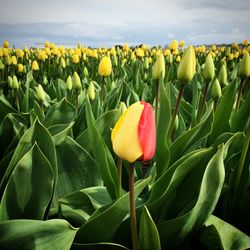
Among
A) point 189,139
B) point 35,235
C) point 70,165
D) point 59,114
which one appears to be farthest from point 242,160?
point 59,114

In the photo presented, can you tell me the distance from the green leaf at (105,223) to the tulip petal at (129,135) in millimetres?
148

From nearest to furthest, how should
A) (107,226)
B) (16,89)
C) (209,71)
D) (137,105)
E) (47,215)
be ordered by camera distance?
(137,105) < (107,226) < (47,215) < (209,71) < (16,89)

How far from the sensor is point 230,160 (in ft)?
4.66

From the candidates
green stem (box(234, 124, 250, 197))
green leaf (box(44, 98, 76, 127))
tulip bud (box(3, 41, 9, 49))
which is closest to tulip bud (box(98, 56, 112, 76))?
green leaf (box(44, 98, 76, 127))

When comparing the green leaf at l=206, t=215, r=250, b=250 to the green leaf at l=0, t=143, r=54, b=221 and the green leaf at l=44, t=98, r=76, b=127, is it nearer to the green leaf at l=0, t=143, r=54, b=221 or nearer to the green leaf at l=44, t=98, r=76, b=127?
the green leaf at l=0, t=143, r=54, b=221

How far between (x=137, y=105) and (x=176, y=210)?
558mm

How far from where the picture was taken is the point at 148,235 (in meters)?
0.84

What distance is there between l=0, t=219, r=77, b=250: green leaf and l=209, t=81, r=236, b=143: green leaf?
950 millimetres

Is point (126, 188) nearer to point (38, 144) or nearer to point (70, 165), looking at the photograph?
point (70, 165)

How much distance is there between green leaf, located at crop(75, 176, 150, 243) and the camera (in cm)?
86

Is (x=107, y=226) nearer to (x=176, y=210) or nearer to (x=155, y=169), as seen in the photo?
(x=176, y=210)

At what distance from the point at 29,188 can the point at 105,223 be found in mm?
262

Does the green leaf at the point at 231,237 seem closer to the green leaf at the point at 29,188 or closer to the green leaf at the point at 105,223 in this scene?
the green leaf at the point at 105,223

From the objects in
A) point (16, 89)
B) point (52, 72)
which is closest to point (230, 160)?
point (16, 89)
